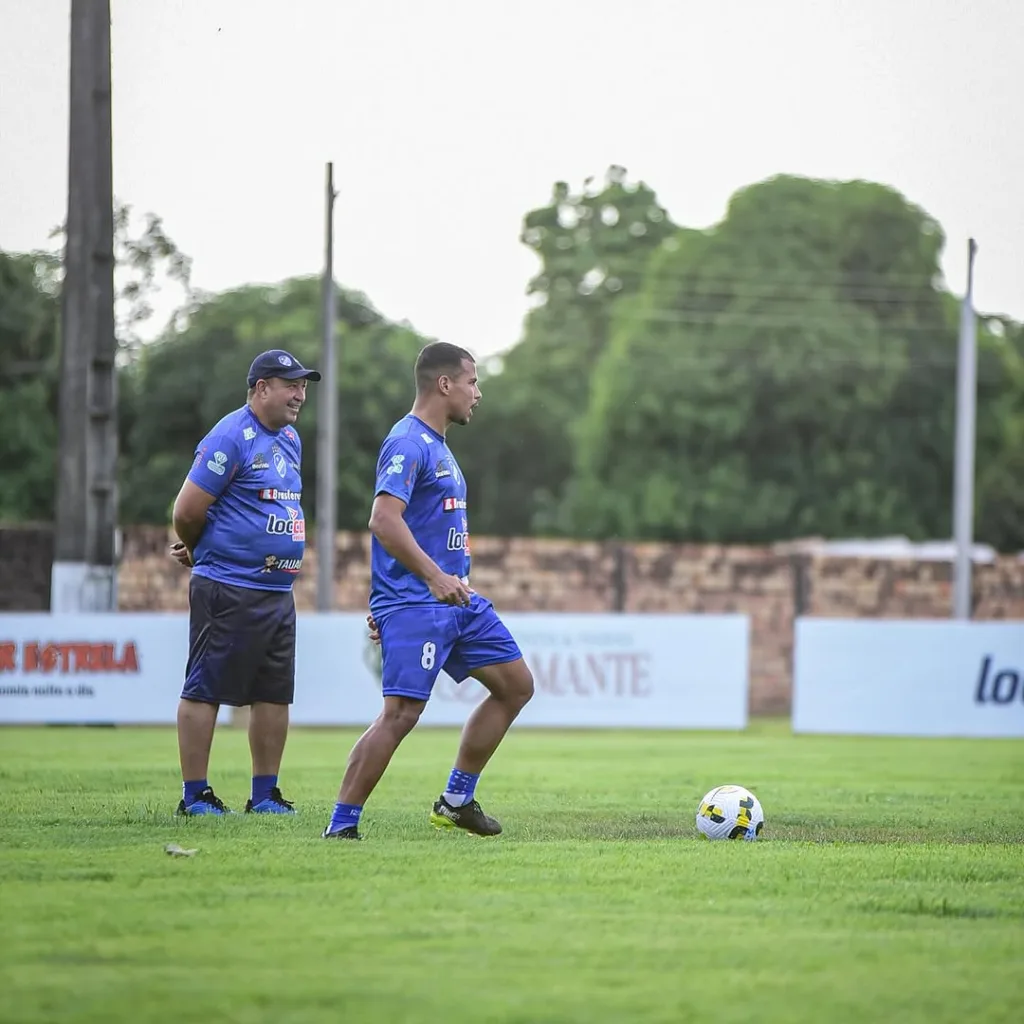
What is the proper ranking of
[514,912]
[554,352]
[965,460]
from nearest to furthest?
[514,912], [965,460], [554,352]

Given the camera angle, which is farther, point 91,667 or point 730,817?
point 91,667

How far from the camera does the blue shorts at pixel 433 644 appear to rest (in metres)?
7.93

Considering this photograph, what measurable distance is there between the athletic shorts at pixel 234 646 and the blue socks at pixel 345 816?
125cm

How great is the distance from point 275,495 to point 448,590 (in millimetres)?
1695

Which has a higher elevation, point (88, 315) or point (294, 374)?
point (88, 315)

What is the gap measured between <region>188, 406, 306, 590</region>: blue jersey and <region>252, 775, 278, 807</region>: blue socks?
0.89m

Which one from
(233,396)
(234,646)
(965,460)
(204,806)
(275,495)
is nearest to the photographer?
(204,806)

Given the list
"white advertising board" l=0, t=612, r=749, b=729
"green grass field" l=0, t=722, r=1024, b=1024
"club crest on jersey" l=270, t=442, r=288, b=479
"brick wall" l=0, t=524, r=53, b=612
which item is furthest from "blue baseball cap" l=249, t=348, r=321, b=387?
"brick wall" l=0, t=524, r=53, b=612

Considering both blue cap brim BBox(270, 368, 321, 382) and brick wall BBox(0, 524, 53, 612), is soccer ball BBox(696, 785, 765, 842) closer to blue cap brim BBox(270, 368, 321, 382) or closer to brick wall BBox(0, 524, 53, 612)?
blue cap brim BBox(270, 368, 321, 382)

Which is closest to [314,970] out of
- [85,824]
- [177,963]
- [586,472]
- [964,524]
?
[177,963]

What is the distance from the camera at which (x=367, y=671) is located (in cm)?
1944

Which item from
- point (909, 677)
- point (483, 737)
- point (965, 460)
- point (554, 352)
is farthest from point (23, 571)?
point (554, 352)

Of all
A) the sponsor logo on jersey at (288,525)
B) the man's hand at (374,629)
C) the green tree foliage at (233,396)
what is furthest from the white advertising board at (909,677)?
the green tree foliage at (233,396)

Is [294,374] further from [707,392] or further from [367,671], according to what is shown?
[707,392]
